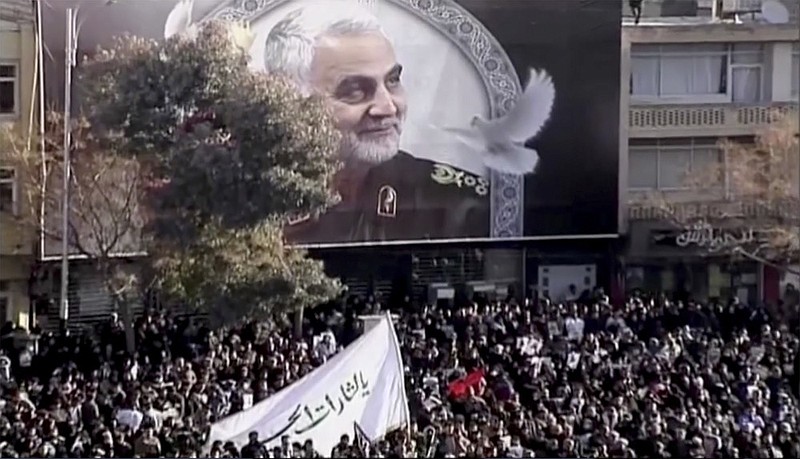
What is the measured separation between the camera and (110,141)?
5.59 meters

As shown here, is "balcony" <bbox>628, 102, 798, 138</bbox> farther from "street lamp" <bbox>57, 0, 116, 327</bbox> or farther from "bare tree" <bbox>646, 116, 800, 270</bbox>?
"street lamp" <bbox>57, 0, 116, 327</bbox>

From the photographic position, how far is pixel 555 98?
5656 millimetres

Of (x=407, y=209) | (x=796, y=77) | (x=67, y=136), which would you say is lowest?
(x=407, y=209)

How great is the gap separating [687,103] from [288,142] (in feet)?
4.53

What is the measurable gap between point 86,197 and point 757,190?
231 centimetres

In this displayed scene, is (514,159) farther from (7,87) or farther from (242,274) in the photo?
(7,87)

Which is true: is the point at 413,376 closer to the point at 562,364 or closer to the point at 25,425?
the point at 562,364

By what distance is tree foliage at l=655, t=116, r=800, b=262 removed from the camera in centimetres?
558

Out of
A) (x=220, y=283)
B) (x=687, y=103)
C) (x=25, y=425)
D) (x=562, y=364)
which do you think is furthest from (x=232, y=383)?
(x=687, y=103)

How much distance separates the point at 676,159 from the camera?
5.57 m

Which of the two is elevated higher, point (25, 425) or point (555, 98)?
point (555, 98)

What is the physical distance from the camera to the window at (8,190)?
5.59 m

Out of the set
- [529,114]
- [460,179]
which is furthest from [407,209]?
[529,114]

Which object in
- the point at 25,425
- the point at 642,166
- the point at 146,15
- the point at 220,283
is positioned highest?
the point at 146,15
